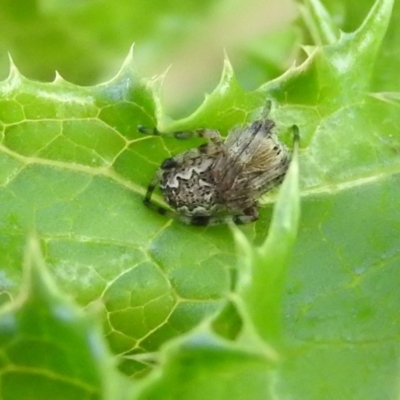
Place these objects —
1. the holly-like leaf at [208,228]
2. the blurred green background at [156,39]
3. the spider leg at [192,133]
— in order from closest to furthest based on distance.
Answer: the holly-like leaf at [208,228]
the spider leg at [192,133]
the blurred green background at [156,39]

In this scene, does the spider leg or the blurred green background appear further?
the blurred green background

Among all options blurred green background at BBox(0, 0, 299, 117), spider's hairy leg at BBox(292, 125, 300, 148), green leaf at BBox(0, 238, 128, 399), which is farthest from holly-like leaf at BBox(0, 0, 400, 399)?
blurred green background at BBox(0, 0, 299, 117)

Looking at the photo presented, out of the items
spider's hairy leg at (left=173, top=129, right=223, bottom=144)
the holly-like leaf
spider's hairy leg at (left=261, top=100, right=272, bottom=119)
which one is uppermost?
spider's hairy leg at (left=261, top=100, right=272, bottom=119)

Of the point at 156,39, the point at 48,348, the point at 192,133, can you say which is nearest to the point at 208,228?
the point at 192,133

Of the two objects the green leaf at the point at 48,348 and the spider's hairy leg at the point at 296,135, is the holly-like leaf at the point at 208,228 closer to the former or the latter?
the spider's hairy leg at the point at 296,135

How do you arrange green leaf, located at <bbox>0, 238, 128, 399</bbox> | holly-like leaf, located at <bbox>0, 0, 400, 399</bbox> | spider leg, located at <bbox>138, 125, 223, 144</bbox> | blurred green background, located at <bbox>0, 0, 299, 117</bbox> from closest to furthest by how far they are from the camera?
1. green leaf, located at <bbox>0, 238, 128, 399</bbox>
2. holly-like leaf, located at <bbox>0, 0, 400, 399</bbox>
3. spider leg, located at <bbox>138, 125, 223, 144</bbox>
4. blurred green background, located at <bbox>0, 0, 299, 117</bbox>

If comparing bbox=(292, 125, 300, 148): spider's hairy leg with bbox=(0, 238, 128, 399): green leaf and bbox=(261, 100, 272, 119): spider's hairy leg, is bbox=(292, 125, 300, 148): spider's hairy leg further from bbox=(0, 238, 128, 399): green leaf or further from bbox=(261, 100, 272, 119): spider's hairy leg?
bbox=(0, 238, 128, 399): green leaf

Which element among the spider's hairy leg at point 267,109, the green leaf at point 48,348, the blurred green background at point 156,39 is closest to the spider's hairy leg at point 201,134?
the spider's hairy leg at point 267,109

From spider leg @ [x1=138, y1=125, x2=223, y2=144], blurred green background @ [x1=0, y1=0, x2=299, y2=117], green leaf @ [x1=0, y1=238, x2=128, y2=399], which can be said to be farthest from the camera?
blurred green background @ [x1=0, y1=0, x2=299, y2=117]
